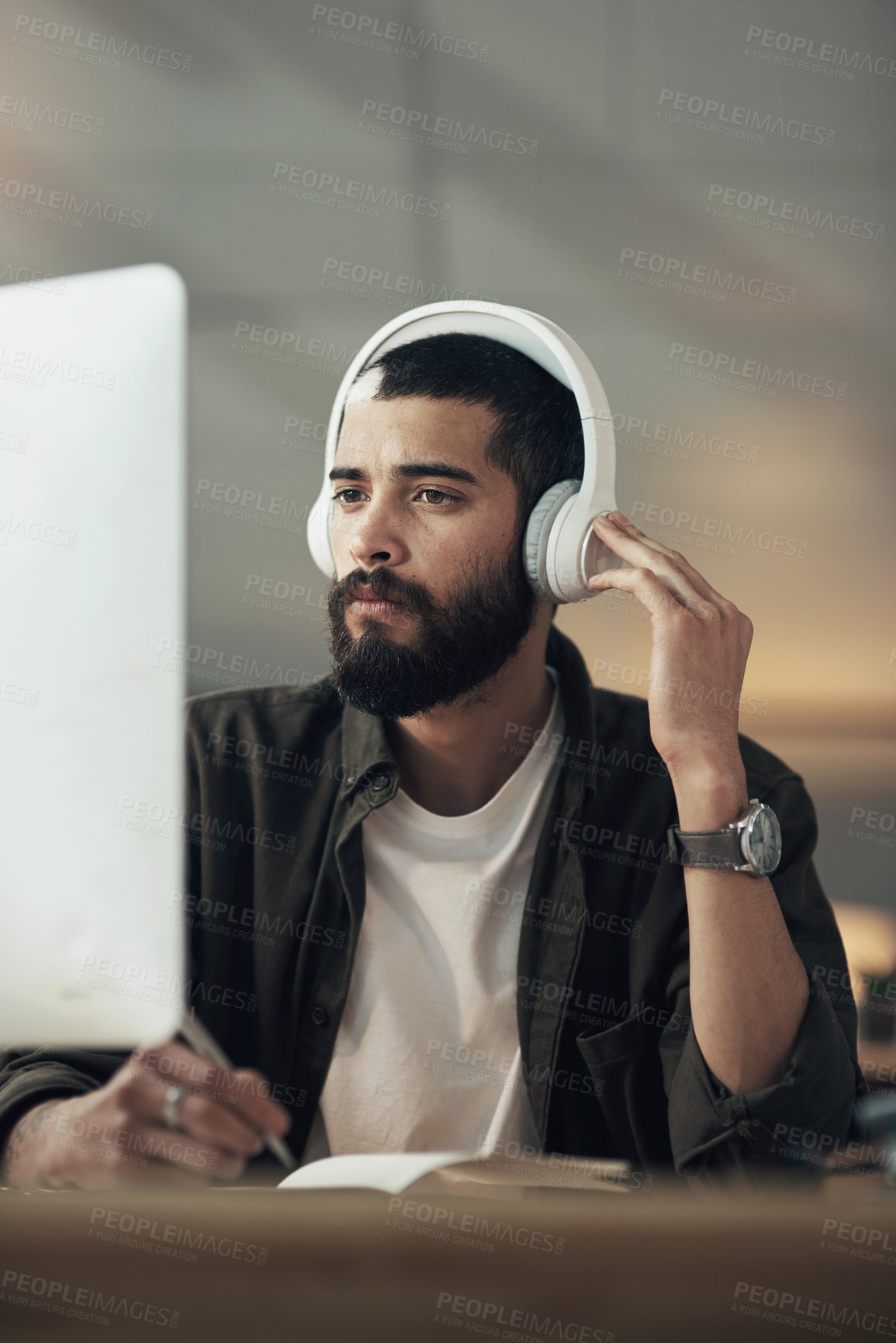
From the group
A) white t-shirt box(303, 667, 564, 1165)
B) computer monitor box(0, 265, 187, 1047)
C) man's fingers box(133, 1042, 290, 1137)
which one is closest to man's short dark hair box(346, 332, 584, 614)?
white t-shirt box(303, 667, 564, 1165)

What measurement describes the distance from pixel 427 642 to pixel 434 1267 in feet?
3.68

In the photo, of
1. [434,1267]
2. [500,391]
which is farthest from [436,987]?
[434,1267]

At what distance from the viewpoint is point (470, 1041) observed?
1233 millimetres

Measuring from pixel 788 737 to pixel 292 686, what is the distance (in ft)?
7.96

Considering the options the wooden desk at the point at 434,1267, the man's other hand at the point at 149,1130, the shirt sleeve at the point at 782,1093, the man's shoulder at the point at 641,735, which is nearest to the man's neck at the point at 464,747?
the man's shoulder at the point at 641,735

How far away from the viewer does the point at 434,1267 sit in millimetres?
252

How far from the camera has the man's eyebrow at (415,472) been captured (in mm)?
A: 1341

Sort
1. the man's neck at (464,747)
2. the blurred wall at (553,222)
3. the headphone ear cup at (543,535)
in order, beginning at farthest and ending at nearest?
the blurred wall at (553,222), the man's neck at (464,747), the headphone ear cup at (543,535)

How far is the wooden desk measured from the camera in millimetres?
A: 243

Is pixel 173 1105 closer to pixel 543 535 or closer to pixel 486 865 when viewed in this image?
pixel 486 865

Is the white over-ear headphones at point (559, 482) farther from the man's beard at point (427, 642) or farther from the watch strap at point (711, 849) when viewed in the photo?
the watch strap at point (711, 849)

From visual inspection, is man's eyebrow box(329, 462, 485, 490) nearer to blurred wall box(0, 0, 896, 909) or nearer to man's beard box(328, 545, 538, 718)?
man's beard box(328, 545, 538, 718)

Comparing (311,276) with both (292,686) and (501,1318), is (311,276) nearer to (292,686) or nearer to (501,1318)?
(292,686)

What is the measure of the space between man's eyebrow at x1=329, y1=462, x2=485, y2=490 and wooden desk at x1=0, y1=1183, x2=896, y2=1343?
3.77ft
